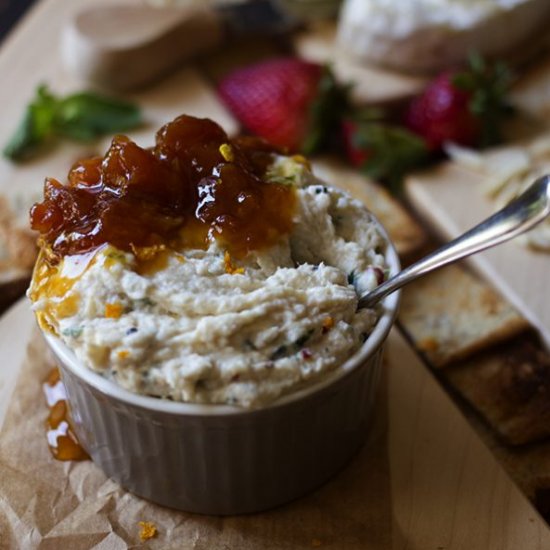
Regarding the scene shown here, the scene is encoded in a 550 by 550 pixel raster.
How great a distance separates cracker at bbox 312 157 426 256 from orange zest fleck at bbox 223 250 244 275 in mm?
1013

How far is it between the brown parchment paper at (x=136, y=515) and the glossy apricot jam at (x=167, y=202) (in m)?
0.62

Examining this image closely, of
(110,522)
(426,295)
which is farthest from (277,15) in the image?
(110,522)

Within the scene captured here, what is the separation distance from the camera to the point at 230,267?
6.23 ft

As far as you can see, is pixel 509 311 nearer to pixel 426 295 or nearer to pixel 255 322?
pixel 426 295

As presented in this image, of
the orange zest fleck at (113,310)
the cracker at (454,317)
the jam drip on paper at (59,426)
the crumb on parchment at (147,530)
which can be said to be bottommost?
the cracker at (454,317)

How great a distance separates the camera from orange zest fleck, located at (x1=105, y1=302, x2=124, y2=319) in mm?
1788

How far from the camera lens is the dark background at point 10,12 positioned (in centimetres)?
432

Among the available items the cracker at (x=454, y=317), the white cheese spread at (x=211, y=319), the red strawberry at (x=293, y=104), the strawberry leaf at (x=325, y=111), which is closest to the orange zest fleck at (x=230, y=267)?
Answer: the white cheese spread at (x=211, y=319)

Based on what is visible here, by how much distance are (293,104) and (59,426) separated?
169cm

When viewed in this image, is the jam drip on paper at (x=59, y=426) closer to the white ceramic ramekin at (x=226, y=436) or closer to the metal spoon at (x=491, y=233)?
the white ceramic ramekin at (x=226, y=436)

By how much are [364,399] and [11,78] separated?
2473 millimetres

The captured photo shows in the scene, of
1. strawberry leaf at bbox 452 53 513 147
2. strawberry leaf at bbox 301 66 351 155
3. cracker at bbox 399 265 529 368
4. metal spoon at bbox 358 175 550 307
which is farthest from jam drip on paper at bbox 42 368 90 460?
strawberry leaf at bbox 452 53 513 147

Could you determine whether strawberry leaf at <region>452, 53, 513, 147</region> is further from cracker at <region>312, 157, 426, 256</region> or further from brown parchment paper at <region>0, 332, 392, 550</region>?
brown parchment paper at <region>0, 332, 392, 550</region>

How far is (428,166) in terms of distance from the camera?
3.36 m
